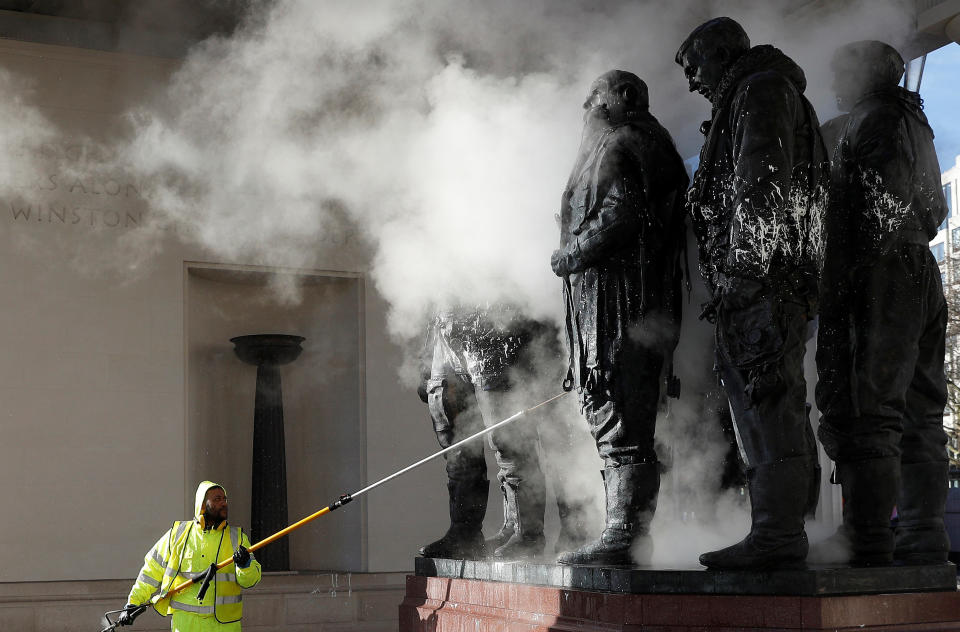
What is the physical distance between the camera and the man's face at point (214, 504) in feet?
18.2

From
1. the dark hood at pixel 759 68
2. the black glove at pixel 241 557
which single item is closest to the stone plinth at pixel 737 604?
the black glove at pixel 241 557

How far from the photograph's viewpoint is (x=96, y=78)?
31.2ft

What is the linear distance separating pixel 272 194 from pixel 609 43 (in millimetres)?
3487

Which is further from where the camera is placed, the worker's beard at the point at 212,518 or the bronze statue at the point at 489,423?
the bronze statue at the point at 489,423

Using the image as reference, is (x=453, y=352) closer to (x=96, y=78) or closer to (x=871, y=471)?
(x=871, y=471)

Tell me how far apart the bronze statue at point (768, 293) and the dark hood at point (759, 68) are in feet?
Result: 0.05

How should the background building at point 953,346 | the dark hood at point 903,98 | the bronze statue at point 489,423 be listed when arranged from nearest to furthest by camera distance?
1. the dark hood at point 903,98
2. the bronze statue at point 489,423
3. the background building at point 953,346

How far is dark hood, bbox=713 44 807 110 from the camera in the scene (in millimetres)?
4332

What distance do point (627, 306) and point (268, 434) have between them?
6.19 metres

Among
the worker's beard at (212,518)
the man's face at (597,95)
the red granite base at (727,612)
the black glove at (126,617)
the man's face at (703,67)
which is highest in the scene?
the man's face at (597,95)

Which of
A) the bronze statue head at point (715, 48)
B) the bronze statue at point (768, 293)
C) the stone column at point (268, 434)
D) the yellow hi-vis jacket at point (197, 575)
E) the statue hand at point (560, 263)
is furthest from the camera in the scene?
the stone column at point (268, 434)

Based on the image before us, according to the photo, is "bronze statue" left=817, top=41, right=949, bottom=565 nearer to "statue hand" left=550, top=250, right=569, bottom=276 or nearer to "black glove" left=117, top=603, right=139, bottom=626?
"statue hand" left=550, top=250, right=569, bottom=276

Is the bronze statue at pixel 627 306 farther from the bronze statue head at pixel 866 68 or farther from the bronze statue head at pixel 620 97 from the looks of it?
the bronze statue head at pixel 866 68

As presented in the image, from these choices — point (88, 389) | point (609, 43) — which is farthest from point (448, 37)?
point (88, 389)
